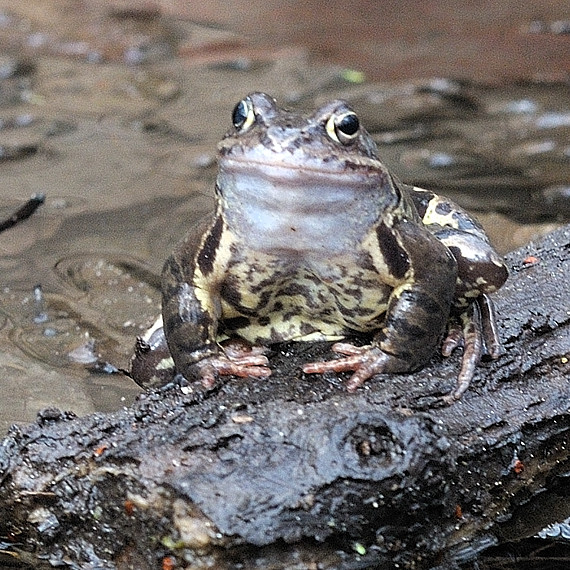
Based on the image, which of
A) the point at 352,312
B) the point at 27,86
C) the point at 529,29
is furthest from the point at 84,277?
the point at 529,29

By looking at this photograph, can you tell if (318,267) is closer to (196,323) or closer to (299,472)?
(196,323)

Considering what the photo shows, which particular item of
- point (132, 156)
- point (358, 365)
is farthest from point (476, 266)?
point (132, 156)

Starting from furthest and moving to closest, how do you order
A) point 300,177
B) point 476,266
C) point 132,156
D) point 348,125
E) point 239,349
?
point 132,156, point 239,349, point 476,266, point 348,125, point 300,177

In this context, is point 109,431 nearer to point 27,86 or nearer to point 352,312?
point 352,312

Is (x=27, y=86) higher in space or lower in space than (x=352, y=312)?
lower

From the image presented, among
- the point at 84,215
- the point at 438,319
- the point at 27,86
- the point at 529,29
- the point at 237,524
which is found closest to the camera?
the point at 237,524
